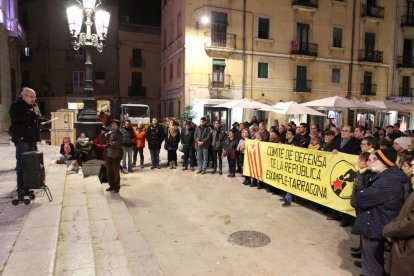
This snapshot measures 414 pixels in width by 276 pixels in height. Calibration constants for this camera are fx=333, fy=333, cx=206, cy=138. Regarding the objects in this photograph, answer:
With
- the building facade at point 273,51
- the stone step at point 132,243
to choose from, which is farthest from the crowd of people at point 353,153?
the building facade at point 273,51

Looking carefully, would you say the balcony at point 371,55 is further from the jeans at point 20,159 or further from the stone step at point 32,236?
the jeans at point 20,159

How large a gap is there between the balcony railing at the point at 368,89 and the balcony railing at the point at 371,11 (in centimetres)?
566

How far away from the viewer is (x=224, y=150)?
1085cm

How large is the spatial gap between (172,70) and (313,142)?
2139 centimetres

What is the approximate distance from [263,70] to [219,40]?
4.18m

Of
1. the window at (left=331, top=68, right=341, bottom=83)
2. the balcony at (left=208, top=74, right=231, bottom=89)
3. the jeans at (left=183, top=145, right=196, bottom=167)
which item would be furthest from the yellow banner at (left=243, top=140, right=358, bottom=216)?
the window at (left=331, top=68, right=341, bottom=83)

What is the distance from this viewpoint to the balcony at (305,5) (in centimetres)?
2550

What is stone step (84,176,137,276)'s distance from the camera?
167 inches

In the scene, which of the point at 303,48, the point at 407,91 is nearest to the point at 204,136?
the point at 303,48

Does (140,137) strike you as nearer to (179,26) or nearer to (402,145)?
(402,145)

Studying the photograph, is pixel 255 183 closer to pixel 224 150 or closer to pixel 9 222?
pixel 224 150

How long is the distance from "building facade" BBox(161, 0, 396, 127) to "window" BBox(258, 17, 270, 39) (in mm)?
73

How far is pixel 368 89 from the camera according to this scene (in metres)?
28.4

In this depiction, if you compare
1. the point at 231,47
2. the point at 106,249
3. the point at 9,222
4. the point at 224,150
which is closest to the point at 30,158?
the point at 9,222
